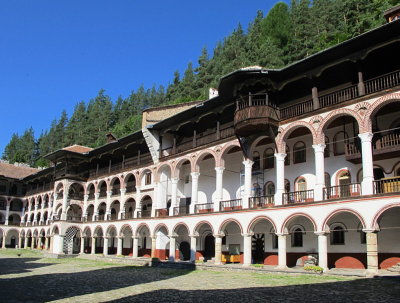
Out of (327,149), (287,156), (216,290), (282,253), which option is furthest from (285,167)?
(216,290)

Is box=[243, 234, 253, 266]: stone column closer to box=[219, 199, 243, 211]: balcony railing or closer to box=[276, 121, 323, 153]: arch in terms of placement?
box=[219, 199, 243, 211]: balcony railing

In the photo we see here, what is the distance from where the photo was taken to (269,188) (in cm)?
2503

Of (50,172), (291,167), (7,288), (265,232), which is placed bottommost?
(7,288)

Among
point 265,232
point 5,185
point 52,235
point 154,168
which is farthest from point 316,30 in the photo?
point 5,185

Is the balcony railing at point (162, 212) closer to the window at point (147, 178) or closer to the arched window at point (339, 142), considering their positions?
the window at point (147, 178)

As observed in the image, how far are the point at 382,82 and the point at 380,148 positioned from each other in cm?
331

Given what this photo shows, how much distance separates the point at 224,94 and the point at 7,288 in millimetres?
15894

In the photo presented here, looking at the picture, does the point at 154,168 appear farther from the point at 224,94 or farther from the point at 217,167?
the point at 224,94

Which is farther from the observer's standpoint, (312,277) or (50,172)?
(50,172)

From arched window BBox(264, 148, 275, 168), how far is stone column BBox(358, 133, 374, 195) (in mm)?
7372

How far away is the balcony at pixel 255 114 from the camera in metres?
21.6

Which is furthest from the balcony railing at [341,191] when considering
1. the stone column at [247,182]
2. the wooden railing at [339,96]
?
the stone column at [247,182]

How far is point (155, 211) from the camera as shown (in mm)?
31359

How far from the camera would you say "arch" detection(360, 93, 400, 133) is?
17.5m
